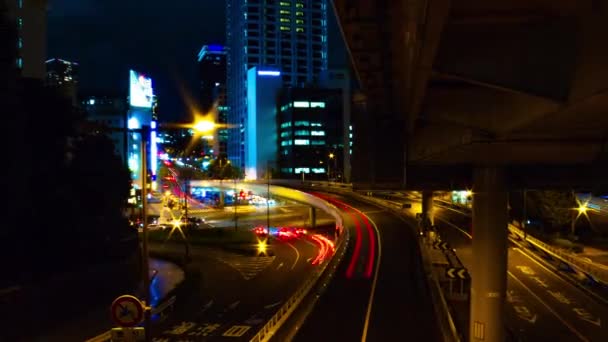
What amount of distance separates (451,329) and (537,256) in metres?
27.3

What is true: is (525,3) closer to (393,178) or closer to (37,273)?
(393,178)

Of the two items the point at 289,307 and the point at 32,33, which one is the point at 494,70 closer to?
the point at 289,307

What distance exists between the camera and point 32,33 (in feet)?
208

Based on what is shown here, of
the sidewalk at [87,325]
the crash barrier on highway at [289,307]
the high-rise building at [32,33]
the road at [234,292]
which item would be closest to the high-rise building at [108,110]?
the high-rise building at [32,33]

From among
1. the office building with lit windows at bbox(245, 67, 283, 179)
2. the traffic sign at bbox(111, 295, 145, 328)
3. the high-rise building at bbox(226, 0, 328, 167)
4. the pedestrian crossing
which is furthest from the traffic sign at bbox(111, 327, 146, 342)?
the high-rise building at bbox(226, 0, 328, 167)

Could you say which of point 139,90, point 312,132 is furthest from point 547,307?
point 312,132

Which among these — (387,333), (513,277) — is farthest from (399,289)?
(513,277)

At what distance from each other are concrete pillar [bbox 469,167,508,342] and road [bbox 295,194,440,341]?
449 cm

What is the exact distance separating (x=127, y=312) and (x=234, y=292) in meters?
27.6

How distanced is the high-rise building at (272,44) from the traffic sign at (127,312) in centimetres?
14498

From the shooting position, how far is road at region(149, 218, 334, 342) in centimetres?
2503

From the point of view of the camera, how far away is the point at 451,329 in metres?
19.1

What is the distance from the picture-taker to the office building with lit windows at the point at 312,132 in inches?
5463

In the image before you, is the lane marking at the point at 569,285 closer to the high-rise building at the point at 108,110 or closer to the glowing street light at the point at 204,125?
the glowing street light at the point at 204,125
